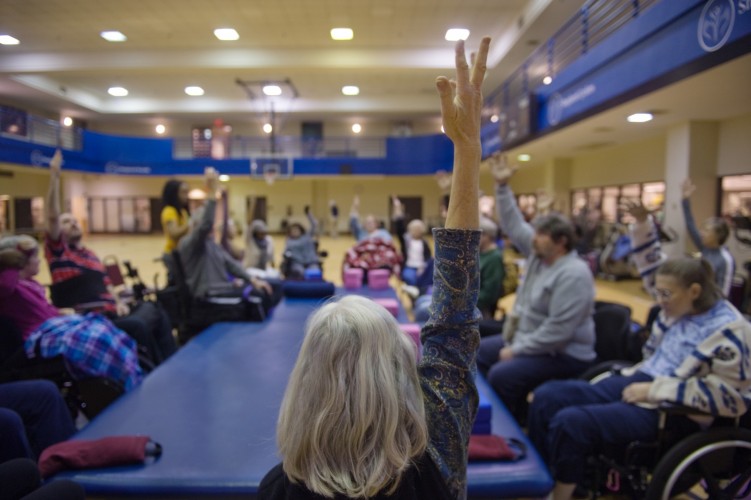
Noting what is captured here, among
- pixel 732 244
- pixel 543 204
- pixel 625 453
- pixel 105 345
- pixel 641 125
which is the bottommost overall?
pixel 625 453

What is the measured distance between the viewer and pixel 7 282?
256cm

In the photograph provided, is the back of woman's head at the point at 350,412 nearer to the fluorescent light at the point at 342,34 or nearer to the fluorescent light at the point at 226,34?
the fluorescent light at the point at 342,34

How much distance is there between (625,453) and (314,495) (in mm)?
1915

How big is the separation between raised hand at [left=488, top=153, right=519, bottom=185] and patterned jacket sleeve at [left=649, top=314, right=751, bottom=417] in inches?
62.2

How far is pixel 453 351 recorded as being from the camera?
1051 millimetres

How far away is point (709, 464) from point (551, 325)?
1.02m

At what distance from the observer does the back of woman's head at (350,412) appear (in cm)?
89

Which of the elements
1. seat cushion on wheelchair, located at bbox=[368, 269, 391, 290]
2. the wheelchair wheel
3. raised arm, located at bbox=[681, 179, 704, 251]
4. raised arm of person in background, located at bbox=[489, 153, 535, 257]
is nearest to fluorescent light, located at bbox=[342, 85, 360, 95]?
seat cushion on wheelchair, located at bbox=[368, 269, 391, 290]

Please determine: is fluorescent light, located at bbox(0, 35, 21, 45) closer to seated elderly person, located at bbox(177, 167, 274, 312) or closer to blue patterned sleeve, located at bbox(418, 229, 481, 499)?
seated elderly person, located at bbox(177, 167, 274, 312)

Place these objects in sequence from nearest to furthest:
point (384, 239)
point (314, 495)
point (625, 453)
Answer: point (314, 495) → point (625, 453) → point (384, 239)

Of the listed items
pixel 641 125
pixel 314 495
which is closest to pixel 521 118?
pixel 641 125

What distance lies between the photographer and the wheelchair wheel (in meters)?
2.06

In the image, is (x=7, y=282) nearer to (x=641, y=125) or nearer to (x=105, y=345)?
(x=105, y=345)

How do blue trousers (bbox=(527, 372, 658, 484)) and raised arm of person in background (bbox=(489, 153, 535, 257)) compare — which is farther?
raised arm of person in background (bbox=(489, 153, 535, 257))
